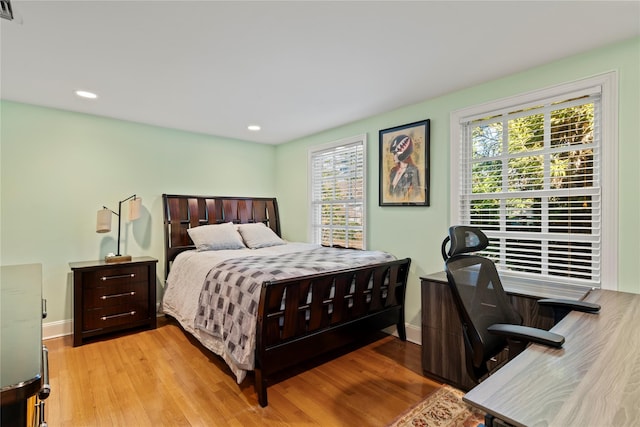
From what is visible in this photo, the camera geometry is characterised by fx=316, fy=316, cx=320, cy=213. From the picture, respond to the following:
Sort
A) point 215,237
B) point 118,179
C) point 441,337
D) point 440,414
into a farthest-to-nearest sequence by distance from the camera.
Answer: point 215,237 < point 118,179 < point 441,337 < point 440,414

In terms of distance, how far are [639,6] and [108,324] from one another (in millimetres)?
4718

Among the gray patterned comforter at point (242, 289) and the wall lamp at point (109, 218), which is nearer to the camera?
the gray patterned comforter at point (242, 289)

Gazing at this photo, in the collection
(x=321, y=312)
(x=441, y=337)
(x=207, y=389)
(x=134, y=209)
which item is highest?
(x=134, y=209)

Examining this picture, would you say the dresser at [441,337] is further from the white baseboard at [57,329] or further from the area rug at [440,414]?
the white baseboard at [57,329]

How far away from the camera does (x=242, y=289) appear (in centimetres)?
231

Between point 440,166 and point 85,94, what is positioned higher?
point 85,94

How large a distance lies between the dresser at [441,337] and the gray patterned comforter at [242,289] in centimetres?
65

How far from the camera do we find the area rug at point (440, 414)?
1922mm

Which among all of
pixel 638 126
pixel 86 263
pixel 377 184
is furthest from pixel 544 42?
pixel 86 263

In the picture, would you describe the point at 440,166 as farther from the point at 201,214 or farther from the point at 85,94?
the point at 85,94

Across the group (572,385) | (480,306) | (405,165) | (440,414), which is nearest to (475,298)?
(480,306)

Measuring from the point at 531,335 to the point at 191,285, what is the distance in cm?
283

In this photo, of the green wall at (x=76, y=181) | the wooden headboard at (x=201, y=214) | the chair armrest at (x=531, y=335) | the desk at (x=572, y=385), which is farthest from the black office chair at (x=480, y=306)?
the green wall at (x=76, y=181)

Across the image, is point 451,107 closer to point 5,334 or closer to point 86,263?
point 5,334
